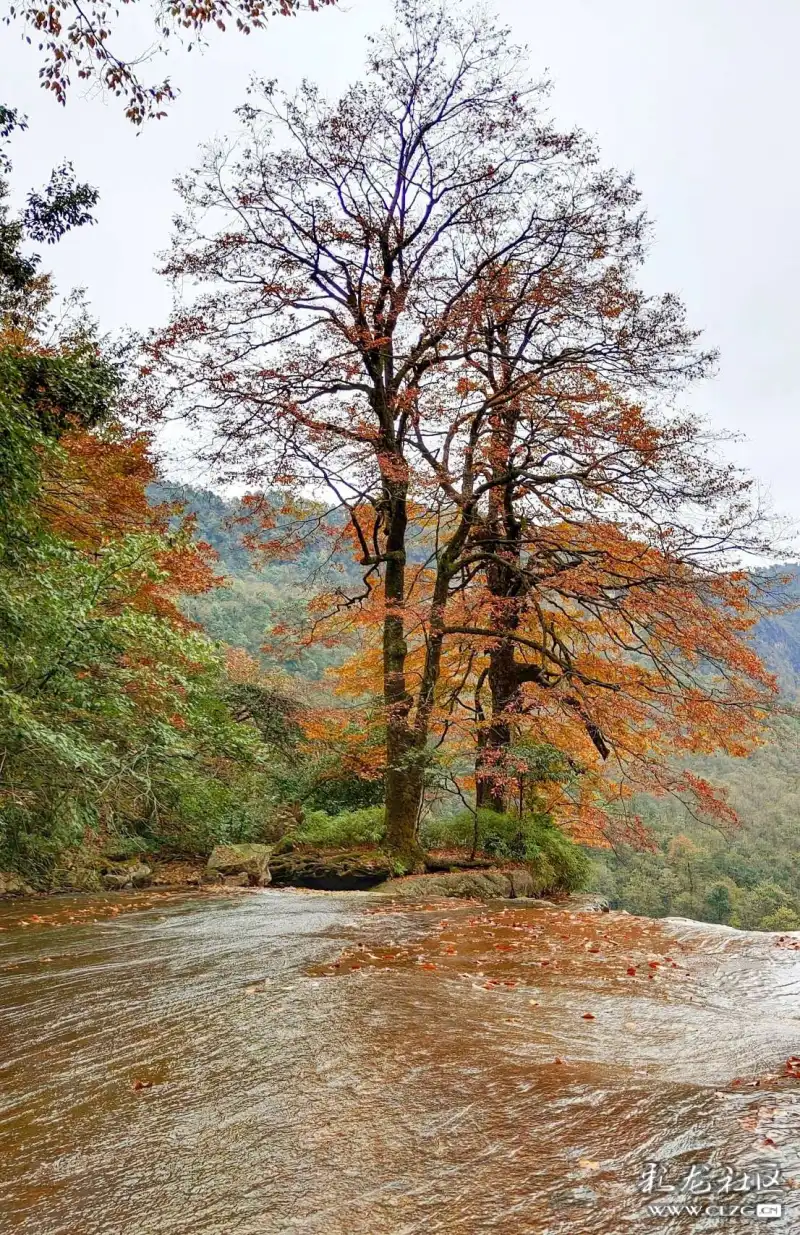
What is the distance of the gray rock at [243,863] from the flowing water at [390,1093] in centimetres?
582

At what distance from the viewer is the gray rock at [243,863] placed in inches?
388

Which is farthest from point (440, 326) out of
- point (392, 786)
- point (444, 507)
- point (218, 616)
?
point (218, 616)

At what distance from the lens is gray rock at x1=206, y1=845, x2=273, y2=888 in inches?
388

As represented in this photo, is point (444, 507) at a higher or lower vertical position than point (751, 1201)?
higher

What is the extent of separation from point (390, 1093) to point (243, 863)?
9078 millimetres

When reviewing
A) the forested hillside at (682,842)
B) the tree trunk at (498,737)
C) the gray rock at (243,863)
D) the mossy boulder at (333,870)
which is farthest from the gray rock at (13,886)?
the forested hillside at (682,842)

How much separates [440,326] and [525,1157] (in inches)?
350

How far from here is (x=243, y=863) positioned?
10.5 metres

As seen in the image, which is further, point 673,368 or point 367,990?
point 673,368

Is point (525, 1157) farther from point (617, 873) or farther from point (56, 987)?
point (617, 873)

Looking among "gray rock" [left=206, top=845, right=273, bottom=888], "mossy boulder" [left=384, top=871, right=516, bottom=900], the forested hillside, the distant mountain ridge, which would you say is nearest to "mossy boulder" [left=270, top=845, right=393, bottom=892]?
"gray rock" [left=206, top=845, right=273, bottom=888]

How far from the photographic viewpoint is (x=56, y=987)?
3426mm

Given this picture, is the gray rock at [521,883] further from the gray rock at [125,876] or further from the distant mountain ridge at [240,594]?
the distant mountain ridge at [240,594]

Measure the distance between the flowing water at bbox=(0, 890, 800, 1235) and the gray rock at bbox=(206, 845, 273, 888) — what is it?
19.1ft
